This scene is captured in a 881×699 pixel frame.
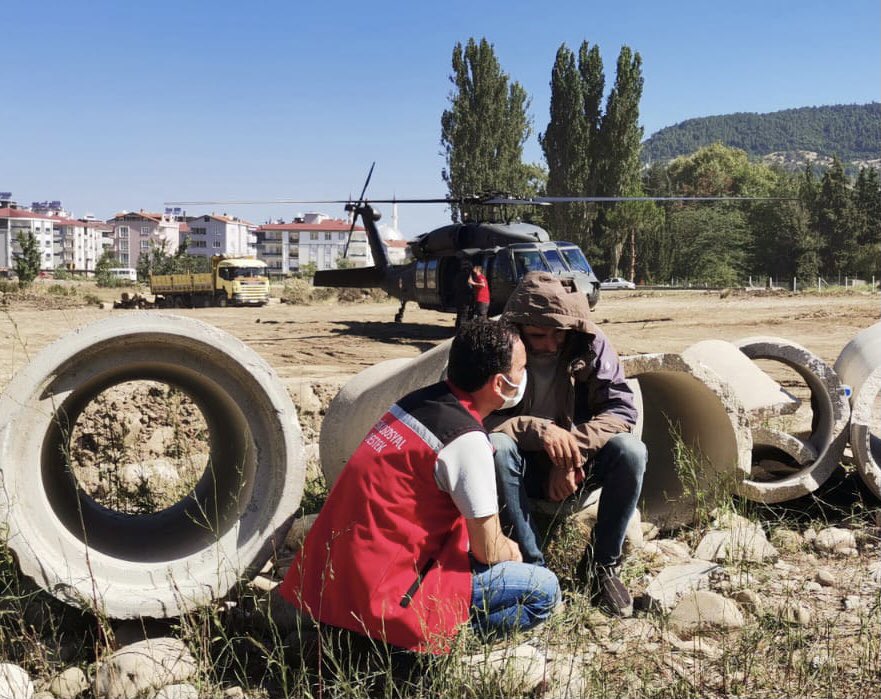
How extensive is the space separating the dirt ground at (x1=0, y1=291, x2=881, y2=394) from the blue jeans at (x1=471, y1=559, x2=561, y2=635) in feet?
25.8

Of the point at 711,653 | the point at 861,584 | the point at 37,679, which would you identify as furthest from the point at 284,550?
the point at 861,584

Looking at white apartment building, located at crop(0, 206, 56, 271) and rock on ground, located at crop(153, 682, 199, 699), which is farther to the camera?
white apartment building, located at crop(0, 206, 56, 271)

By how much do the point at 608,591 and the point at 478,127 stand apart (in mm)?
32474

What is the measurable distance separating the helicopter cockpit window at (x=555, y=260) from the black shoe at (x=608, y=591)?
32.3 feet

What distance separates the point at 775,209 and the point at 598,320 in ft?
102

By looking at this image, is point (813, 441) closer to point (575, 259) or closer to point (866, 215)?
point (575, 259)

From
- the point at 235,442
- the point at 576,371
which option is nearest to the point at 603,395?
the point at 576,371

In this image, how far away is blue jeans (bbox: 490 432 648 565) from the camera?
3.40 m

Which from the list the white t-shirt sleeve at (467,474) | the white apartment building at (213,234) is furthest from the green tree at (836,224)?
the white apartment building at (213,234)

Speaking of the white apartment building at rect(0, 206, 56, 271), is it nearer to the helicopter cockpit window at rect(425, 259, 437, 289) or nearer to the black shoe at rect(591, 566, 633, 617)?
the helicopter cockpit window at rect(425, 259, 437, 289)

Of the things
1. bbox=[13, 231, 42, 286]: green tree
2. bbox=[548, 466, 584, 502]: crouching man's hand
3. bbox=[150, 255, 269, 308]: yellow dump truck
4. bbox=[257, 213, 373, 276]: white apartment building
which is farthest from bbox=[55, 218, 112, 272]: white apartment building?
bbox=[548, 466, 584, 502]: crouching man's hand

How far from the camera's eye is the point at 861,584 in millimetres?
3908

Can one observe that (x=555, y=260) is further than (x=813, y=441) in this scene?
Yes

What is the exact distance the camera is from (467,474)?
8.79 feet
